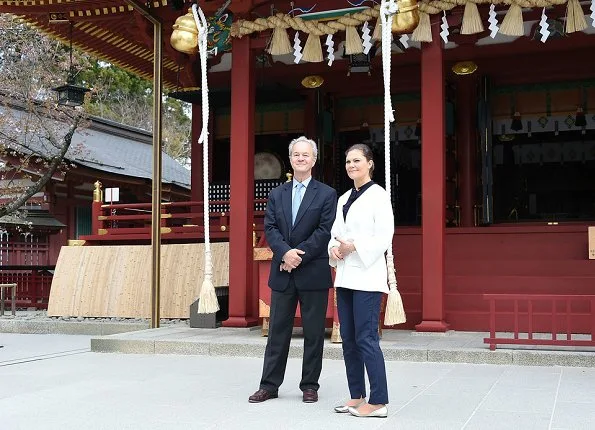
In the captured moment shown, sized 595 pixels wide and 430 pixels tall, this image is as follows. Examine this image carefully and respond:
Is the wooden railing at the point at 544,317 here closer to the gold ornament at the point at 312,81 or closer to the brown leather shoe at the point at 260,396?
the brown leather shoe at the point at 260,396

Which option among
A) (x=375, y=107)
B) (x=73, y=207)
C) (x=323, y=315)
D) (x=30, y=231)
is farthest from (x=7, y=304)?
(x=323, y=315)

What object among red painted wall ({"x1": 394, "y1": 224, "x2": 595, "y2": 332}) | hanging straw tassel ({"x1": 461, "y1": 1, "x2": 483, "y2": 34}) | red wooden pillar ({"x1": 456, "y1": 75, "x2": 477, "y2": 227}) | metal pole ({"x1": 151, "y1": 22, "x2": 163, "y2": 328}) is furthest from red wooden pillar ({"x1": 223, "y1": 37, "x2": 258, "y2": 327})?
red wooden pillar ({"x1": 456, "y1": 75, "x2": 477, "y2": 227})

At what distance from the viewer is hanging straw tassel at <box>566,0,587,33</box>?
777cm

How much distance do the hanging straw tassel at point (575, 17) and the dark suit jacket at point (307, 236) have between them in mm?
4400

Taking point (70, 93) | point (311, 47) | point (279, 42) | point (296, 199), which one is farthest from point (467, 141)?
point (296, 199)

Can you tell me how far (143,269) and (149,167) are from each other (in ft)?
32.5

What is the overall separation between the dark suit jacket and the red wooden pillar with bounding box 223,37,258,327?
390cm

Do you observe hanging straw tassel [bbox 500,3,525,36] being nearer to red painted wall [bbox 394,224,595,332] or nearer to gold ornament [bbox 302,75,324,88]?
red painted wall [bbox 394,224,595,332]

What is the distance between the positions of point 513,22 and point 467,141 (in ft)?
13.3

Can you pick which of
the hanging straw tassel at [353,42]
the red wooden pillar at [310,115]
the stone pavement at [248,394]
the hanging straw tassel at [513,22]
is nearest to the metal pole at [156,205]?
the stone pavement at [248,394]

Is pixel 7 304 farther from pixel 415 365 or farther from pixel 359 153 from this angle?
pixel 359 153

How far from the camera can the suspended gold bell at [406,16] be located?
304 inches

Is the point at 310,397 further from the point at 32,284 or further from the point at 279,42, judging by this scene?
the point at 32,284

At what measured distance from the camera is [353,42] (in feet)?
27.5
